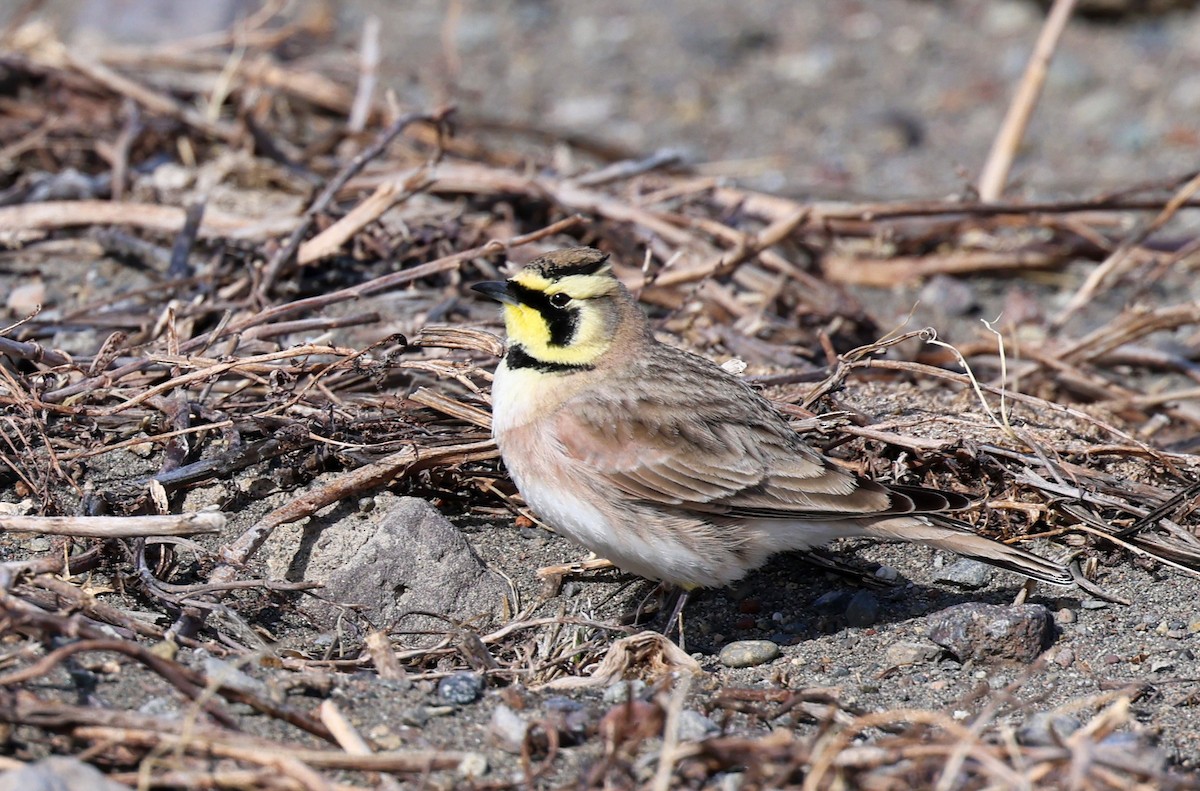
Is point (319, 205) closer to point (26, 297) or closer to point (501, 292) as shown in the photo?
point (26, 297)

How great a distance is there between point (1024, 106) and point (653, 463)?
14.7ft

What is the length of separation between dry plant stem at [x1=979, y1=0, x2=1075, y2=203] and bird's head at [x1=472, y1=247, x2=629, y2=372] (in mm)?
3765

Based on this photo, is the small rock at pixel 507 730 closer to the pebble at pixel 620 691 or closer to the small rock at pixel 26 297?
the pebble at pixel 620 691

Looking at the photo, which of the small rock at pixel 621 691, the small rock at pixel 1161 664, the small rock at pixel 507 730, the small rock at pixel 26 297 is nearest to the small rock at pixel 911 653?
the small rock at pixel 1161 664

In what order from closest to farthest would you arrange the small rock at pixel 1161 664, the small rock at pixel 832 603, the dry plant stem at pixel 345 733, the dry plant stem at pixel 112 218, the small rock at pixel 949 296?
1. the dry plant stem at pixel 345 733
2. the small rock at pixel 1161 664
3. the small rock at pixel 832 603
4. the dry plant stem at pixel 112 218
5. the small rock at pixel 949 296

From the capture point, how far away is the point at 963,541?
4.55 meters

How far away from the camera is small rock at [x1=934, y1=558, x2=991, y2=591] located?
16.2ft

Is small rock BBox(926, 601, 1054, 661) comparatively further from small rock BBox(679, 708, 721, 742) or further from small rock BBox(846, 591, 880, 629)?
small rock BBox(679, 708, 721, 742)

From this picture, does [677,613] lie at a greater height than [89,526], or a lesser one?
lesser

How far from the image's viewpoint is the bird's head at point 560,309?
185 inches

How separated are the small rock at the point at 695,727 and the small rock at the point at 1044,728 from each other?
83 cm

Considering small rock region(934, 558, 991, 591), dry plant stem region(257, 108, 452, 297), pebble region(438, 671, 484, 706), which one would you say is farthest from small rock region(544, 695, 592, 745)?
dry plant stem region(257, 108, 452, 297)

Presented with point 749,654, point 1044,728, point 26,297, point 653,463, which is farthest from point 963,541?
point 26,297

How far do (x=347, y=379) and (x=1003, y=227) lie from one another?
441cm
